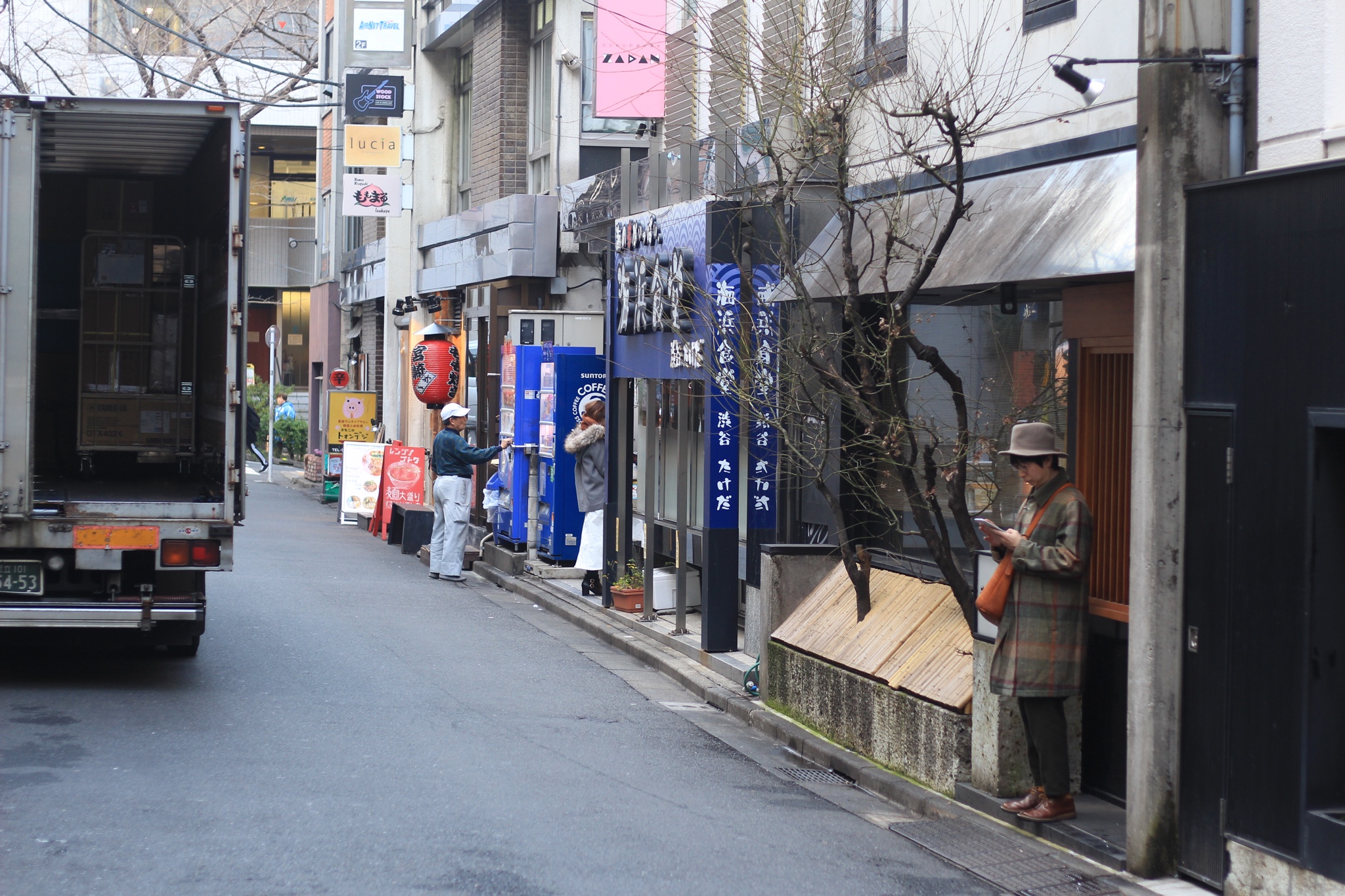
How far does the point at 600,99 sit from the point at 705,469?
6850 mm

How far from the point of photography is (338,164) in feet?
114

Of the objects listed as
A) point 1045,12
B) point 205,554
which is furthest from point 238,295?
point 1045,12

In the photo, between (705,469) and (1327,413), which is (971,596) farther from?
(705,469)

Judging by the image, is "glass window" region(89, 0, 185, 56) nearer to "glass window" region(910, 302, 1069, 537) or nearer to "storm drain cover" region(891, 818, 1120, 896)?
"glass window" region(910, 302, 1069, 537)

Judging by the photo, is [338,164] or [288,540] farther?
[338,164]

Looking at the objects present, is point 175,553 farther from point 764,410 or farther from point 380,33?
point 380,33

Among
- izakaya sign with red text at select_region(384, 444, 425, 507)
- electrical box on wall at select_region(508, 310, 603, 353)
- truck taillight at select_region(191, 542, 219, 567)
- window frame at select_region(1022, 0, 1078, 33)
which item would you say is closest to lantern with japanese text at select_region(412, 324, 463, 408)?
izakaya sign with red text at select_region(384, 444, 425, 507)

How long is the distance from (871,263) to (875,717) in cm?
259

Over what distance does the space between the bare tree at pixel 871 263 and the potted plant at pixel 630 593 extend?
3165mm

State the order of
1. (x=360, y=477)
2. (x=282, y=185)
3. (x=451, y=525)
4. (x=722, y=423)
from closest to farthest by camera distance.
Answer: (x=722, y=423)
(x=451, y=525)
(x=360, y=477)
(x=282, y=185)

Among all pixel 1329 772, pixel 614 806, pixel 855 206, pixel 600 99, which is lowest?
pixel 614 806

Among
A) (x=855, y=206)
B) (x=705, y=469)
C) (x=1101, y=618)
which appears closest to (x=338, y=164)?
(x=705, y=469)

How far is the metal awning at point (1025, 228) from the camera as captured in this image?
682cm

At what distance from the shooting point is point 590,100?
2086cm
